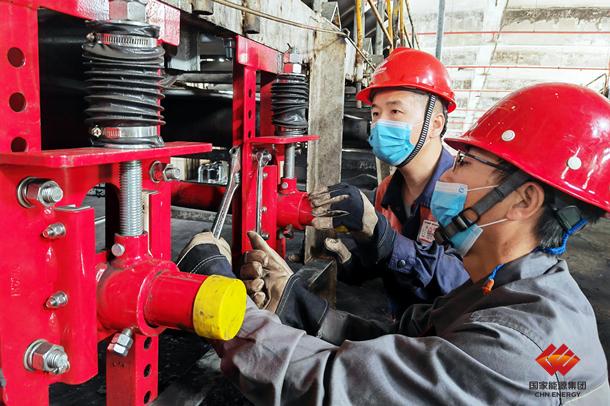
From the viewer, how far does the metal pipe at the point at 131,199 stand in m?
0.93

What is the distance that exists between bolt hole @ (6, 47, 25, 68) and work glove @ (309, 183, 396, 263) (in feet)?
4.44

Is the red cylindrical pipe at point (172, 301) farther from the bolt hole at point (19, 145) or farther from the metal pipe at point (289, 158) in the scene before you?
the metal pipe at point (289, 158)

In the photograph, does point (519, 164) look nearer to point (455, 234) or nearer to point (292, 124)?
point (455, 234)

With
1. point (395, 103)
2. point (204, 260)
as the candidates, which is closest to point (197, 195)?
point (204, 260)

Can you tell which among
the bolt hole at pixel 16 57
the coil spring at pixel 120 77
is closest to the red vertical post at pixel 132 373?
the coil spring at pixel 120 77

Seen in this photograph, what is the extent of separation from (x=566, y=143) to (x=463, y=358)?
699mm

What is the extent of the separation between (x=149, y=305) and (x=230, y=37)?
1.12m

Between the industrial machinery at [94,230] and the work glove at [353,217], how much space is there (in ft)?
3.16

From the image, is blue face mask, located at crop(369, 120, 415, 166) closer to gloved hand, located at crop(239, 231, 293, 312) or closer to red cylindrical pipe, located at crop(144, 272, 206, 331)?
gloved hand, located at crop(239, 231, 293, 312)

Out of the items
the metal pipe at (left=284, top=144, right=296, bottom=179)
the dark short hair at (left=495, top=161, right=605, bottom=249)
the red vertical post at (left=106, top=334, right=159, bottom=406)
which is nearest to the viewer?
the red vertical post at (left=106, top=334, right=159, bottom=406)

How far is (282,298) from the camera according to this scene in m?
1.54

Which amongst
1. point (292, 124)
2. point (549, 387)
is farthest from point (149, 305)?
point (292, 124)

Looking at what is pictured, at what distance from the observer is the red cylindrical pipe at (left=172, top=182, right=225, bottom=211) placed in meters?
2.06

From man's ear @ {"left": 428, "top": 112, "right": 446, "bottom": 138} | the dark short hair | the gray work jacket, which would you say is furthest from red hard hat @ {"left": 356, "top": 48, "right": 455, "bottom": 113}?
the gray work jacket
